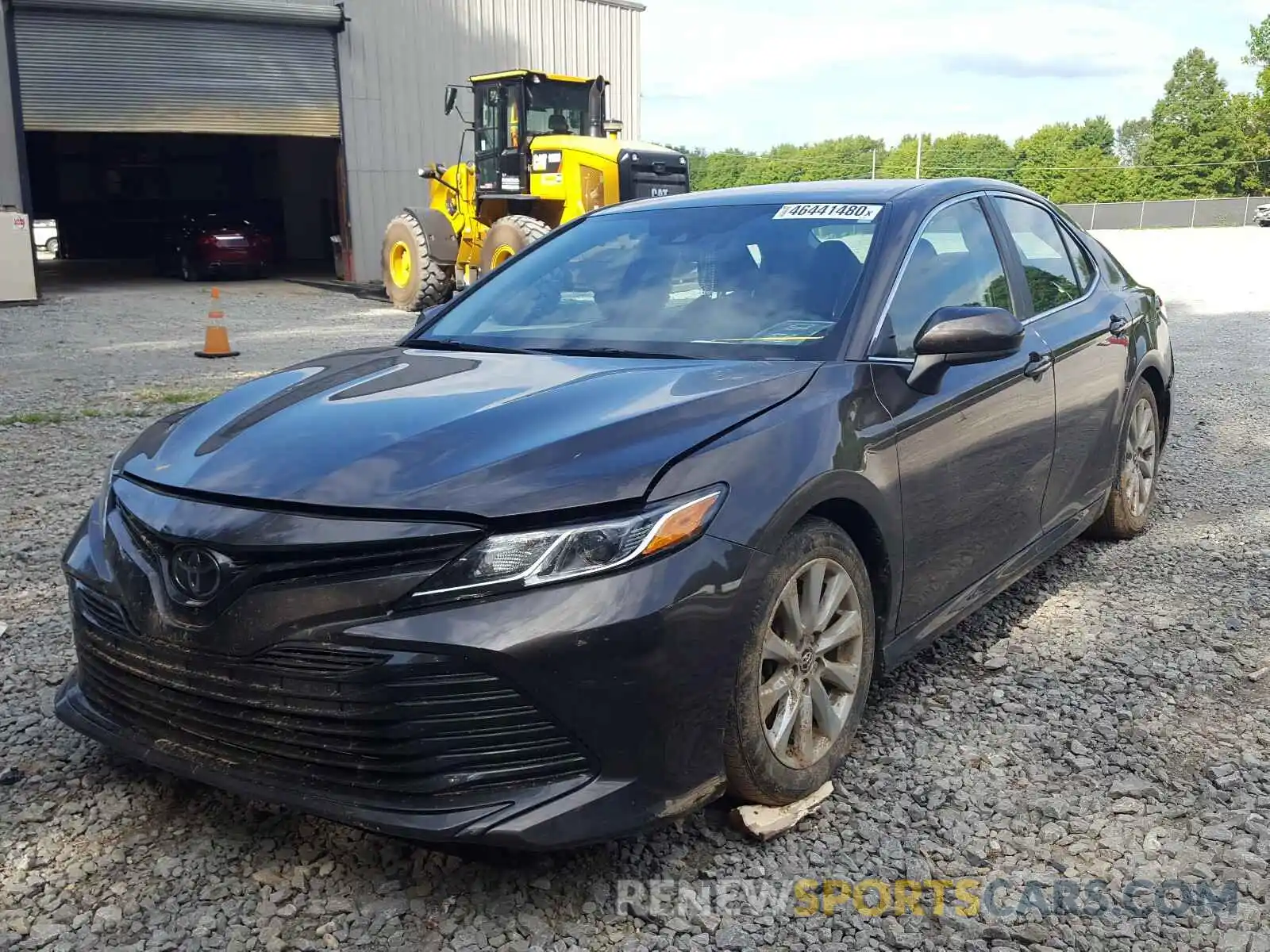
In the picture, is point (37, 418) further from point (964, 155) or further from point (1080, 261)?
point (964, 155)

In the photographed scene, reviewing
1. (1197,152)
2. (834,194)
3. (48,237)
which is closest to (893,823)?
(834,194)

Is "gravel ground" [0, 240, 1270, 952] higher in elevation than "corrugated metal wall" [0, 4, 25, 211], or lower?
lower

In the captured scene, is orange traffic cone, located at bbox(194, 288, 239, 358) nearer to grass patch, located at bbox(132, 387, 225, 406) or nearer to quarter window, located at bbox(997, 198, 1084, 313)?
grass patch, located at bbox(132, 387, 225, 406)

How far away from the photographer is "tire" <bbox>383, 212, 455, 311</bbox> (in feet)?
54.0

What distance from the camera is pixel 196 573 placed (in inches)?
96.0

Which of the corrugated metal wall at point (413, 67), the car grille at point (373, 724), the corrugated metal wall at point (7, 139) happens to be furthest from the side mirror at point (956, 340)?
the corrugated metal wall at point (413, 67)

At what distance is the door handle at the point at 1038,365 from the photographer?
385 centimetres

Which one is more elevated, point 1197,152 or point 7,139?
point 1197,152

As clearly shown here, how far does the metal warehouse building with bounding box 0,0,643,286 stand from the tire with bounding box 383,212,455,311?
217 inches

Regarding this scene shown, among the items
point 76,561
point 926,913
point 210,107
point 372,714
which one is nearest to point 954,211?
point 926,913

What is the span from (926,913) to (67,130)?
2139 cm

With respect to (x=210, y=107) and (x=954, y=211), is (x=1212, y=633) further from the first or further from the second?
(x=210, y=107)

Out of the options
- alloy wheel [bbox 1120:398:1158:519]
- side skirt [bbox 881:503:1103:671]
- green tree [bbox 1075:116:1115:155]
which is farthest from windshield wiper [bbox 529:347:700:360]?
green tree [bbox 1075:116:1115:155]

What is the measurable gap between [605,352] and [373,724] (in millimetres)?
1407
